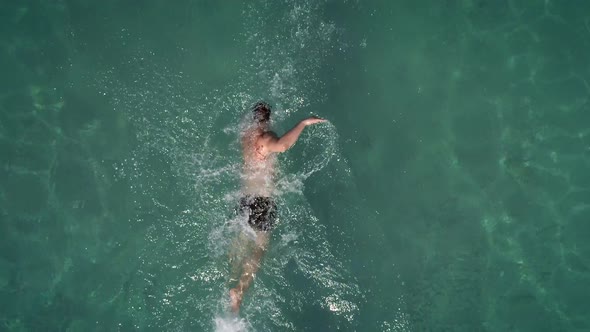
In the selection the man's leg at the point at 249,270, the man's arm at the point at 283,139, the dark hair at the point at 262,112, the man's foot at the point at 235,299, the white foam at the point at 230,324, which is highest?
the dark hair at the point at 262,112

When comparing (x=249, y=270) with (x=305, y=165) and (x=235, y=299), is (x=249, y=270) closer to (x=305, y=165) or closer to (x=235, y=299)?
(x=235, y=299)

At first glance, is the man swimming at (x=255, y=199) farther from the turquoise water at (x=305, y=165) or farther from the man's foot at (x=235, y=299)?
the turquoise water at (x=305, y=165)

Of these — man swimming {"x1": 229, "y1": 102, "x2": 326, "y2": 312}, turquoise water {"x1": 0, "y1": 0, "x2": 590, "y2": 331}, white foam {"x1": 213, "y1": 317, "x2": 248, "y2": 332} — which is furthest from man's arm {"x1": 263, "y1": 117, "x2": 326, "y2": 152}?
white foam {"x1": 213, "y1": 317, "x2": 248, "y2": 332}

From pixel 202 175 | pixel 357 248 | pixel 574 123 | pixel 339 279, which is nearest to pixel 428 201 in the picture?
pixel 357 248

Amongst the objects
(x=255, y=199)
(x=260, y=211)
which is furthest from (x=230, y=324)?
(x=255, y=199)

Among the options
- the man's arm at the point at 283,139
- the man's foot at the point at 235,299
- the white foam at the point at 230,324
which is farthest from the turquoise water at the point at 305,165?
the man's arm at the point at 283,139

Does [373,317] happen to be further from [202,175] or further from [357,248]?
[202,175]

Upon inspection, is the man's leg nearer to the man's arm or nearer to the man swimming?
the man swimming
